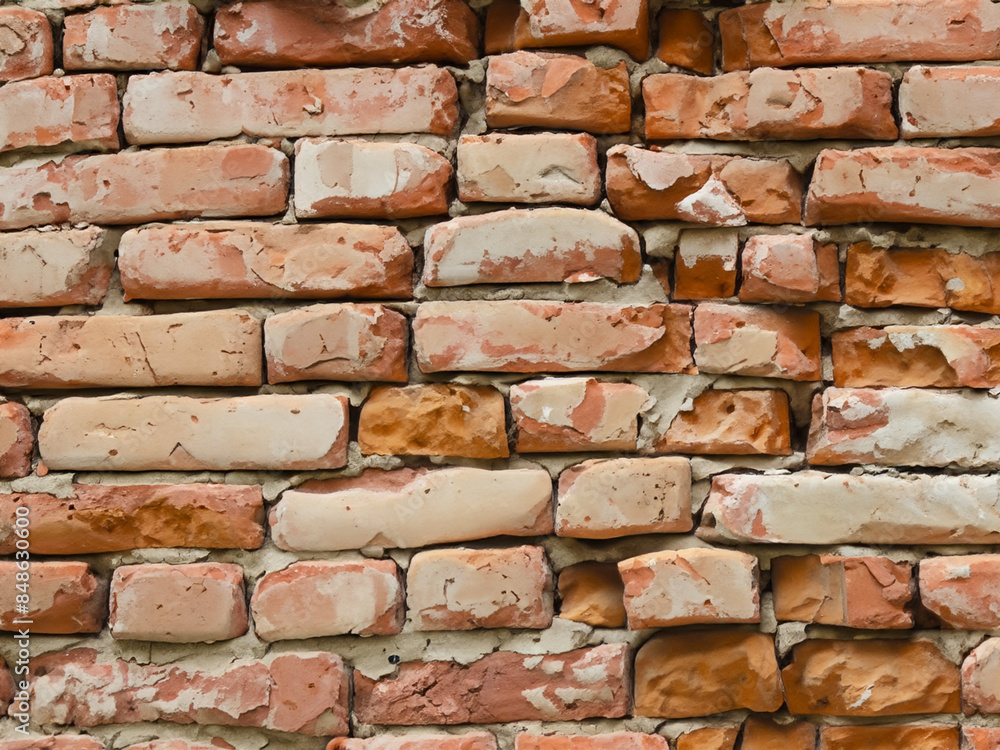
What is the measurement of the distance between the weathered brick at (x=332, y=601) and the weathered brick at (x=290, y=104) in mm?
465

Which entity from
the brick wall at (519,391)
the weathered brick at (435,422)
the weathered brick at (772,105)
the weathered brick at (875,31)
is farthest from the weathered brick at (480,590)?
the weathered brick at (875,31)

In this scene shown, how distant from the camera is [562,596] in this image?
32.7 inches

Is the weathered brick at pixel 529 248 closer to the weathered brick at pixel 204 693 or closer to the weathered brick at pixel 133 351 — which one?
the weathered brick at pixel 133 351

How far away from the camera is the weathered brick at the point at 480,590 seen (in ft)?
2.65

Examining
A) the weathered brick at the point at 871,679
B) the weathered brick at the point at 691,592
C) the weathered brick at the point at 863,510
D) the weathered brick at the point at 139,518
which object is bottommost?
the weathered brick at the point at 871,679

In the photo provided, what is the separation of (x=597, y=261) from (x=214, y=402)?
43 cm

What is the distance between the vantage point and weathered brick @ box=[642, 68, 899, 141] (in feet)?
2.66

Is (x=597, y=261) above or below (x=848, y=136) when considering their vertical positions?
below

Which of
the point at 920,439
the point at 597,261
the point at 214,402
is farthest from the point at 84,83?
the point at 920,439

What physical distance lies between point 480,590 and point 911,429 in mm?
471

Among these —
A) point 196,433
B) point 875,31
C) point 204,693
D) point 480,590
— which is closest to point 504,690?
point 480,590

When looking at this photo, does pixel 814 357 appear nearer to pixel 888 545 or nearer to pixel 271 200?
pixel 888 545

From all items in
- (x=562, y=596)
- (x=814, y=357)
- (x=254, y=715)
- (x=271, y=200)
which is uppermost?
(x=271, y=200)

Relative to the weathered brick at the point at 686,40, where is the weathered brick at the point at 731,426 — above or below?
below
